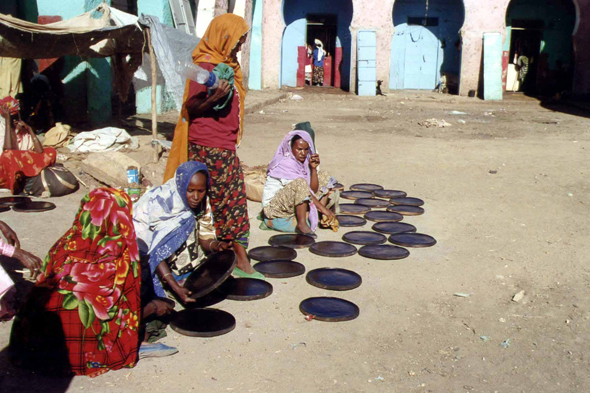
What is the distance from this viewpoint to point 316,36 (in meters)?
22.7

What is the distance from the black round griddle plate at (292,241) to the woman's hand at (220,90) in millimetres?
1602

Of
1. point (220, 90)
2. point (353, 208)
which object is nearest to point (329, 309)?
point (220, 90)

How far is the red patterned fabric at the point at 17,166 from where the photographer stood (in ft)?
20.7

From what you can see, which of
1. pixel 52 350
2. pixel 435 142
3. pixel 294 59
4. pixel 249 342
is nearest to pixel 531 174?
pixel 435 142

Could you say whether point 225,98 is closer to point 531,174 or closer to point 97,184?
point 97,184

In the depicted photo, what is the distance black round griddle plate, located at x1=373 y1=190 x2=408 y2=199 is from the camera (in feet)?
21.4

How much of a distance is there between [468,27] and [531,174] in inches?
540

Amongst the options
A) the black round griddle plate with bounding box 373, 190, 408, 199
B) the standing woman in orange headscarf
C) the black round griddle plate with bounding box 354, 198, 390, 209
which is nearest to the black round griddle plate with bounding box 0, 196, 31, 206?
the standing woman in orange headscarf

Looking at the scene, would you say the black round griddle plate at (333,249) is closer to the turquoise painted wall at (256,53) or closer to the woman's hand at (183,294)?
the woman's hand at (183,294)

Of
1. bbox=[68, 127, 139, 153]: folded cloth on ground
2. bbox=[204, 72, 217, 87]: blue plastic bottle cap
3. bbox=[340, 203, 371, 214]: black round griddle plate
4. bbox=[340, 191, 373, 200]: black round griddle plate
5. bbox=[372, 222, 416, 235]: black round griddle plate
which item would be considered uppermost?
bbox=[204, 72, 217, 87]: blue plastic bottle cap

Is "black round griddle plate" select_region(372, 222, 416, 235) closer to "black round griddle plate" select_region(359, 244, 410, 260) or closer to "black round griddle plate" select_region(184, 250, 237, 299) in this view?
"black round griddle plate" select_region(359, 244, 410, 260)

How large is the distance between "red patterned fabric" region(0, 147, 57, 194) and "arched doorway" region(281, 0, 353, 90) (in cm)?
1680

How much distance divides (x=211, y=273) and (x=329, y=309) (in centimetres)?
80

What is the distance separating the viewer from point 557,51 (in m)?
21.4
